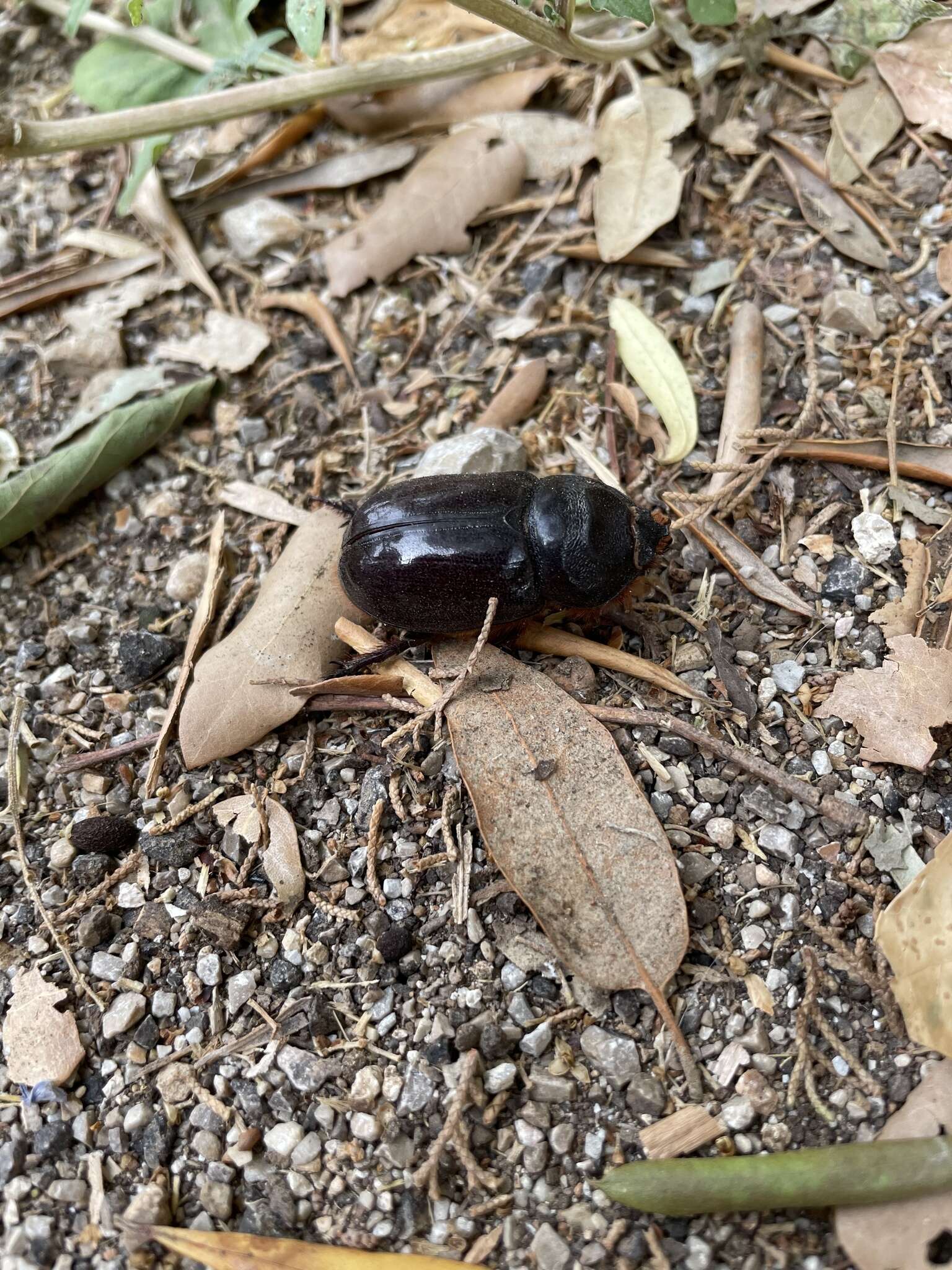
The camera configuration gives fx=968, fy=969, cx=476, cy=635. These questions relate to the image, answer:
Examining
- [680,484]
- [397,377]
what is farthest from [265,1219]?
[397,377]

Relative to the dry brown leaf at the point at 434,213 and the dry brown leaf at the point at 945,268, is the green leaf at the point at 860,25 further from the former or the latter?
the dry brown leaf at the point at 434,213

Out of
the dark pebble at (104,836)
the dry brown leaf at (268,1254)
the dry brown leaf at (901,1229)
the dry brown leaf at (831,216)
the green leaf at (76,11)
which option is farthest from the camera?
the dry brown leaf at (831,216)

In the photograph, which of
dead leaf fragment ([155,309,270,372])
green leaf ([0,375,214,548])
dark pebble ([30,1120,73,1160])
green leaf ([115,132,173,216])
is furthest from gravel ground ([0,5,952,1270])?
green leaf ([115,132,173,216])

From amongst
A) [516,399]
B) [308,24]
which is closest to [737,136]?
[516,399]

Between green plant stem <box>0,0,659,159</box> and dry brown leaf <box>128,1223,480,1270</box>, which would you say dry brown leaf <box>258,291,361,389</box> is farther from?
dry brown leaf <box>128,1223,480,1270</box>

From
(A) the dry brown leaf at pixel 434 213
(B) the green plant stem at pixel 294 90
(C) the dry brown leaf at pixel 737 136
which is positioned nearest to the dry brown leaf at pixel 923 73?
(C) the dry brown leaf at pixel 737 136

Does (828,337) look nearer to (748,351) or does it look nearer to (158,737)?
(748,351)
